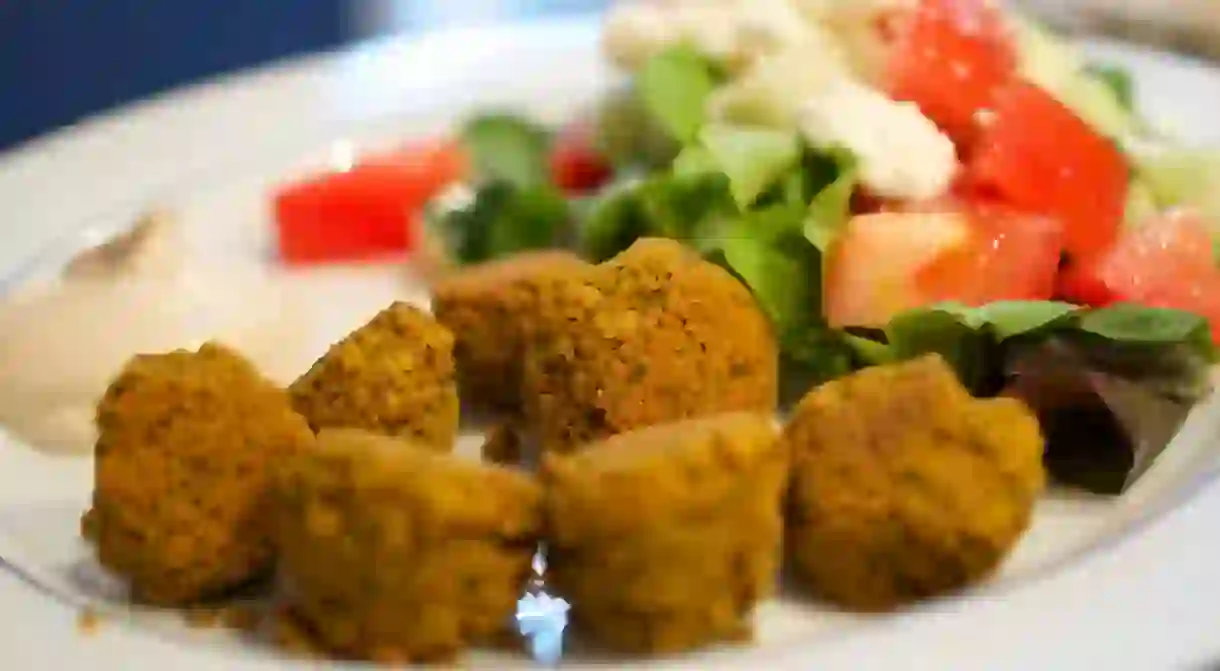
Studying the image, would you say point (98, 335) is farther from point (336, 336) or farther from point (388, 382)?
point (388, 382)

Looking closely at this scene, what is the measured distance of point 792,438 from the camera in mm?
1412

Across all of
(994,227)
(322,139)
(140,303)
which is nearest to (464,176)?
(322,139)

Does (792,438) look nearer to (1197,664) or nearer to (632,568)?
(632,568)

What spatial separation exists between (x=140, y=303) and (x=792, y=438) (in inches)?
41.5

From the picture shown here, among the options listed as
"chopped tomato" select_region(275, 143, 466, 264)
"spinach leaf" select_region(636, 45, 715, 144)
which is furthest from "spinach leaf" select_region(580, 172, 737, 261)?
"chopped tomato" select_region(275, 143, 466, 264)

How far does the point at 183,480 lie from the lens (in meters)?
1.39

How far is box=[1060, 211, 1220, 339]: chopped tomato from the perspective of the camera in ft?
5.88

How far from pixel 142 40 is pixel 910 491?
10.9 ft

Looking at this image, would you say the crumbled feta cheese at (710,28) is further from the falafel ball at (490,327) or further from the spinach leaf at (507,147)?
the falafel ball at (490,327)

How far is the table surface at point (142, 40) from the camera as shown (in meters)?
3.79

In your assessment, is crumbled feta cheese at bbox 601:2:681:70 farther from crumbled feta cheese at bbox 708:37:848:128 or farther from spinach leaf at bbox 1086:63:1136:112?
spinach leaf at bbox 1086:63:1136:112

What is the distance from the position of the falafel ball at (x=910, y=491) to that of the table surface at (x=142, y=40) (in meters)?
2.61

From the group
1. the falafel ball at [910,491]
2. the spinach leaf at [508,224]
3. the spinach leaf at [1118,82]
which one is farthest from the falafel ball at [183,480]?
the spinach leaf at [1118,82]

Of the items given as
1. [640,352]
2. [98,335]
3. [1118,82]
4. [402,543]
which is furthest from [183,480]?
[1118,82]
